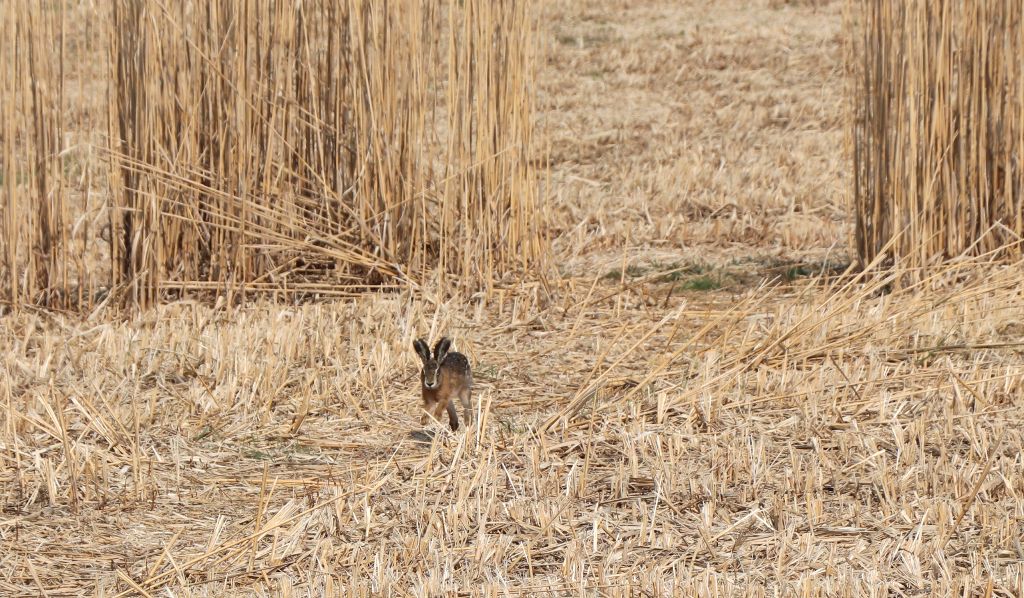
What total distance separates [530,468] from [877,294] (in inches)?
102

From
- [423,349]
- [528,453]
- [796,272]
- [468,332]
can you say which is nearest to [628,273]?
[796,272]

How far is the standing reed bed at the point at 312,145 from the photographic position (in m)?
5.40

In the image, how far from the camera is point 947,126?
18.2 ft

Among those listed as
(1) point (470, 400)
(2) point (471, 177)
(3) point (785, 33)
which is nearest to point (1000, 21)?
(2) point (471, 177)

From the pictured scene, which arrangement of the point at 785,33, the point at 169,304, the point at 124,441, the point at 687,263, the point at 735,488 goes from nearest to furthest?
the point at 735,488
the point at 124,441
the point at 169,304
the point at 687,263
the point at 785,33

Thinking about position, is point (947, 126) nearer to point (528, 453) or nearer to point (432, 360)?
point (432, 360)

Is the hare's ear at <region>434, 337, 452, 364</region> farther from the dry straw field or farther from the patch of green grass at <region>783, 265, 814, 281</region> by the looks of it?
the patch of green grass at <region>783, 265, 814, 281</region>

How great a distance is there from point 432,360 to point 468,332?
4.29ft

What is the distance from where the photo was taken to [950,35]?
5484 mm

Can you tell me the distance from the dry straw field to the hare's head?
0.15 m

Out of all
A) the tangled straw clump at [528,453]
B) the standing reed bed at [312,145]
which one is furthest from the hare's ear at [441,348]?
the standing reed bed at [312,145]

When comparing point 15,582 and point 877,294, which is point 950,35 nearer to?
point 877,294

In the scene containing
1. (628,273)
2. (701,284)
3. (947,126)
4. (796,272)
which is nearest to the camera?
(947,126)

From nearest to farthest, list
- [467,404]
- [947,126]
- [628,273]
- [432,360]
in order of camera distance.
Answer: [432,360] → [467,404] → [947,126] → [628,273]
